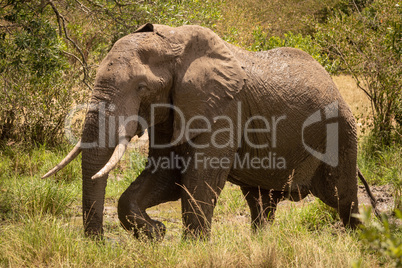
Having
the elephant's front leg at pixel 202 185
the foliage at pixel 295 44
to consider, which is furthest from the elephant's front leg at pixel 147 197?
the foliage at pixel 295 44

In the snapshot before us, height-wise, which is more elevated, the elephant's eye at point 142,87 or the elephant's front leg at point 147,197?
the elephant's eye at point 142,87

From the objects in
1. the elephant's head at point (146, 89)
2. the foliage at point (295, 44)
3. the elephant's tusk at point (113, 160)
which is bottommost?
the elephant's tusk at point (113, 160)

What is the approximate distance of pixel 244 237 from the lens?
4363 mm

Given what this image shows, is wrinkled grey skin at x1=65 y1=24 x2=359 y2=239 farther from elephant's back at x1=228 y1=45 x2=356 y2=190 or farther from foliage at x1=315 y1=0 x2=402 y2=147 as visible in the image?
foliage at x1=315 y1=0 x2=402 y2=147

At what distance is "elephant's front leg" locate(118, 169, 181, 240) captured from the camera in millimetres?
4793

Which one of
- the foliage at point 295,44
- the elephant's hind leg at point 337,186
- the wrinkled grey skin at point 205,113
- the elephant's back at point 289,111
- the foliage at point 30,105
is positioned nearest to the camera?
the wrinkled grey skin at point 205,113

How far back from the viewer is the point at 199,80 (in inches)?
181

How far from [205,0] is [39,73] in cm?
404

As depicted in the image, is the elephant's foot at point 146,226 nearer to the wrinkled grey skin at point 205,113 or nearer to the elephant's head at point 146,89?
the wrinkled grey skin at point 205,113

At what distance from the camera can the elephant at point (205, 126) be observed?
4.28m

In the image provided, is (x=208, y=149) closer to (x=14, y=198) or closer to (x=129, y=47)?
(x=129, y=47)

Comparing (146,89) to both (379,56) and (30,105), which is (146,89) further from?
(379,56)

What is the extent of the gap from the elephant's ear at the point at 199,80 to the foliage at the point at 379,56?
4.68m

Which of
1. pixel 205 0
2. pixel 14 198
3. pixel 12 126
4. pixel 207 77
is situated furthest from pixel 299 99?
pixel 12 126
